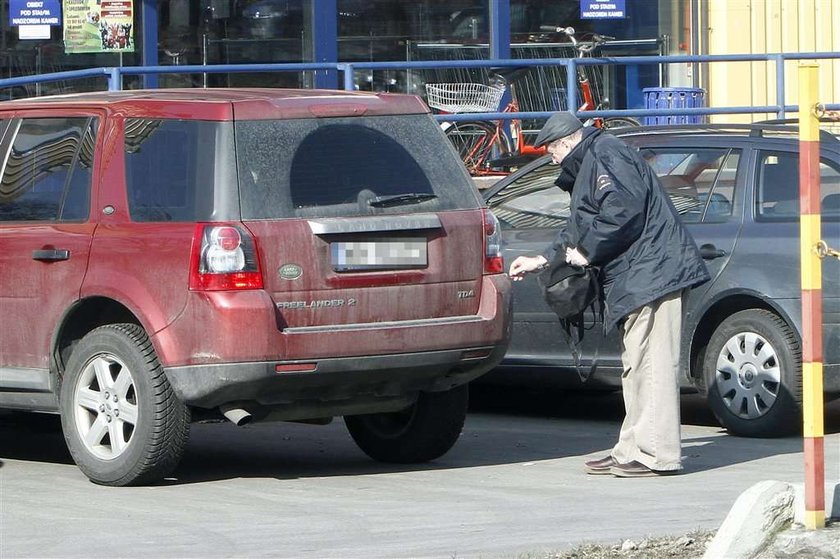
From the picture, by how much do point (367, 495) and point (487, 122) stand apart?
746cm

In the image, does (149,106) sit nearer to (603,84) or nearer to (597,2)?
(603,84)

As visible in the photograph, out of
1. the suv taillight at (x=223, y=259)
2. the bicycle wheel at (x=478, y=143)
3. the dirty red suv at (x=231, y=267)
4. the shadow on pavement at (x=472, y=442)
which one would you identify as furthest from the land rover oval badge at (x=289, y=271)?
the bicycle wheel at (x=478, y=143)

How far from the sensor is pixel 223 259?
22.6ft

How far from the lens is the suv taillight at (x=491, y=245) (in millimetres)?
7574

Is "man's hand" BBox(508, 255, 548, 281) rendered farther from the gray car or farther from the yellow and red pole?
the yellow and red pole

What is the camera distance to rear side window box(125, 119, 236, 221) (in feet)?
23.0

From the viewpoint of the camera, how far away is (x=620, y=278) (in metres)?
7.61

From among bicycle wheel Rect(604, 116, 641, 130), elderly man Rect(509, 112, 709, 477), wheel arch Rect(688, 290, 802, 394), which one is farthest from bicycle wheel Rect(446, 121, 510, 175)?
elderly man Rect(509, 112, 709, 477)

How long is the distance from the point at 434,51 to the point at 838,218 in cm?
894

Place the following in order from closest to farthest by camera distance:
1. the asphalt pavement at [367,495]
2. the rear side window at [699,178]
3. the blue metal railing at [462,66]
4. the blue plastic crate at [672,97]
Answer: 1. the asphalt pavement at [367,495]
2. the rear side window at [699,178]
3. the blue metal railing at [462,66]
4. the blue plastic crate at [672,97]

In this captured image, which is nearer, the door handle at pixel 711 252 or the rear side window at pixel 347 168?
the rear side window at pixel 347 168

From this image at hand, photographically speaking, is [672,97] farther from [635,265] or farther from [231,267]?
[231,267]

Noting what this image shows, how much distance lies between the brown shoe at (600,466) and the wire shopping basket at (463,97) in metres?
7.79

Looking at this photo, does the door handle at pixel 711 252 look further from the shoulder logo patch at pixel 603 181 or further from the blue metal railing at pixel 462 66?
the blue metal railing at pixel 462 66
